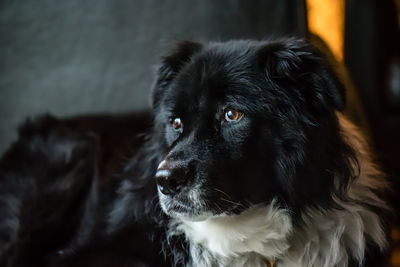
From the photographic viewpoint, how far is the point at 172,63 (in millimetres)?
1800

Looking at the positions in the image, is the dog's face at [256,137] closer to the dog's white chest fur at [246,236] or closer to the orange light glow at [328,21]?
the dog's white chest fur at [246,236]

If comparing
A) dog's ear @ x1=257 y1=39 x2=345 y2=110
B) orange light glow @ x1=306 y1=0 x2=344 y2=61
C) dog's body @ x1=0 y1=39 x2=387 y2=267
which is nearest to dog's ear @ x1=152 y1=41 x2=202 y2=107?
dog's body @ x1=0 y1=39 x2=387 y2=267

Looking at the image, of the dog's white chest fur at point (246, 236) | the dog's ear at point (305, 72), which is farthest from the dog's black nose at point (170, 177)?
the dog's ear at point (305, 72)

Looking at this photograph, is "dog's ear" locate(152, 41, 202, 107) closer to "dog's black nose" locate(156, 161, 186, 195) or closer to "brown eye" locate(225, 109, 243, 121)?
"brown eye" locate(225, 109, 243, 121)

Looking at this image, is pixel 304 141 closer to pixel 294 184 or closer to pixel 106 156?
pixel 294 184

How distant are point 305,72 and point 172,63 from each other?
49 cm

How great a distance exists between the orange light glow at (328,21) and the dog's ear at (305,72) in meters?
0.75

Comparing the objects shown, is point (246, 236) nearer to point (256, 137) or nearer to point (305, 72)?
point (256, 137)

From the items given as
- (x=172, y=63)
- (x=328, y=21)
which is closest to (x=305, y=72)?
(x=172, y=63)

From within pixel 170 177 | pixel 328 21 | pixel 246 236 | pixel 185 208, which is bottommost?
pixel 246 236

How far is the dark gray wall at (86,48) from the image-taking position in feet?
7.28

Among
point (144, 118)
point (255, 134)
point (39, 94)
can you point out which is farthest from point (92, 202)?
point (255, 134)

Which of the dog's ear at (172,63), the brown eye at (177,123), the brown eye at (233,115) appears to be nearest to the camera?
the brown eye at (233,115)

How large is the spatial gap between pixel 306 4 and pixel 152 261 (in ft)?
4.12
